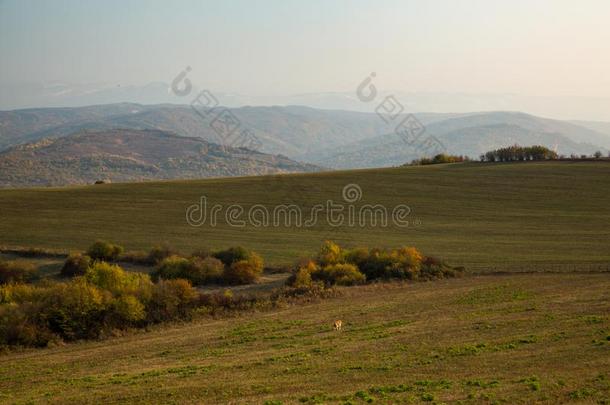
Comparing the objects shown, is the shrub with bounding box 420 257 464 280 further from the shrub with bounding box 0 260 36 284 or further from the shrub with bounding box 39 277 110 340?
the shrub with bounding box 0 260 36 284

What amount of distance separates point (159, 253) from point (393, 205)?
89.8 feet

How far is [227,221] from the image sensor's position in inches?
2199

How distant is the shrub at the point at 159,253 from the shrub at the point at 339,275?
37.8 ft

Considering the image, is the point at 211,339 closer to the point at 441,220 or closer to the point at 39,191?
the point at 441,220

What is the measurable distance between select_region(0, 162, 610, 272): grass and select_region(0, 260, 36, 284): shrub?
7527 millimetres

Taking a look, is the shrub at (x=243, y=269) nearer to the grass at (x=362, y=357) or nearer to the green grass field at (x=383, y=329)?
the green grass field at (x=383, y=329)

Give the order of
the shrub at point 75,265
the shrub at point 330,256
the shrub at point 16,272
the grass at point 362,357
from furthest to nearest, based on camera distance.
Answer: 1. the shrub at point 75,265
2. the shrub at point 330,256
3. the shrub at point 16,272
4. the grass at point 362,357

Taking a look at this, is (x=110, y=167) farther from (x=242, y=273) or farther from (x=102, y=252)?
(x=242, y=273)

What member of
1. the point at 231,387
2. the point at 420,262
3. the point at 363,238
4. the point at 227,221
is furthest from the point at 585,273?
the point at 227,221

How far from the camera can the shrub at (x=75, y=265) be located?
3866 cm

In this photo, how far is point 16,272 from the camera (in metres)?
37.6

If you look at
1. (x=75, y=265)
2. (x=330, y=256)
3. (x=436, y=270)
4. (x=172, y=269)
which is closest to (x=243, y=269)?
(x=172, y=269)

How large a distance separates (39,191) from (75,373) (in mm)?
56227

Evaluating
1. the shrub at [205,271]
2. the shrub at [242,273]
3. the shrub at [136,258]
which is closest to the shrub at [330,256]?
the shrub at [242,273]
